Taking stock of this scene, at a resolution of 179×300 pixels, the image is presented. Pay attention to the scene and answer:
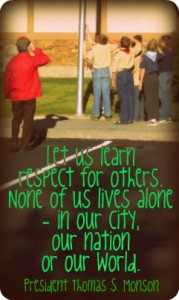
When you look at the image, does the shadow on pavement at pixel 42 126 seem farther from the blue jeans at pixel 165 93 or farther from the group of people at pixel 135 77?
the blue jeans at pixel 165 93

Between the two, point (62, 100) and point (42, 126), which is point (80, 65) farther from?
point (62, 100)

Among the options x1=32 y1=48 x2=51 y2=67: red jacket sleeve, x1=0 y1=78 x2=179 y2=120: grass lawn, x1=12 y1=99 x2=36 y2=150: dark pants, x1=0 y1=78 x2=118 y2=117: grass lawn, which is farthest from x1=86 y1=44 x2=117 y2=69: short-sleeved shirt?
x1=32 y1=48 x2=51 y2=67: red jacket sleeve

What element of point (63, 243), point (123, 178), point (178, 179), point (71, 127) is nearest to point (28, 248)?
point (63, 243)

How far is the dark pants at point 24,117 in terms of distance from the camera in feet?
39.3

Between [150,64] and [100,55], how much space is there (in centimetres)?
92

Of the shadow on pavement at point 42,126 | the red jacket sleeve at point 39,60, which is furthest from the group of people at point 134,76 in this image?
the red jacket sleeve at point 39,60

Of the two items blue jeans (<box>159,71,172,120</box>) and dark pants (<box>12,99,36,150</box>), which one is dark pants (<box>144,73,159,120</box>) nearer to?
blue jeans (<box>159,71,172,120</box>)

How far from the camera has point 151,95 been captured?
1502 cm

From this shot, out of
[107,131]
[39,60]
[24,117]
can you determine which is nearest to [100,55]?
[107,131]

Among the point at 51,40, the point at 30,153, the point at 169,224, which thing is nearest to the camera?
the point at 169,224

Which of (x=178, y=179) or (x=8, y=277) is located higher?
(x=178, y=179)

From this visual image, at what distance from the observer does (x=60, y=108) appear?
57.1ft

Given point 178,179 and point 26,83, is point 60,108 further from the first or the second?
point 178,179

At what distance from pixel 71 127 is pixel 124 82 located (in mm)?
1144
